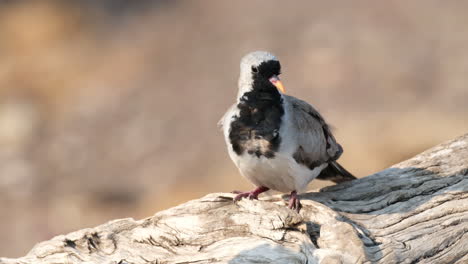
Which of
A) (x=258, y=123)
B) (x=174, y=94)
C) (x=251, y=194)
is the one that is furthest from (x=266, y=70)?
(x=174, y=94)

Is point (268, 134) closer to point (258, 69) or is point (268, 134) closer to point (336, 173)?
point (258, 69)

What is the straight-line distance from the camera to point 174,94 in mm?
16312

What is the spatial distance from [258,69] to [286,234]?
1584 millimetres

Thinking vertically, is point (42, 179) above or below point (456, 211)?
above

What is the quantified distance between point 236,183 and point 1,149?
4.94 meters

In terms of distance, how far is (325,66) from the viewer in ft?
52.6

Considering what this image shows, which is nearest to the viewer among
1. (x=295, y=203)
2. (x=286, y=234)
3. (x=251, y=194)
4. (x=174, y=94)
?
(x=286, y=234)

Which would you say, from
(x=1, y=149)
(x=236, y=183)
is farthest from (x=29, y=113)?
(x=236, y=183)

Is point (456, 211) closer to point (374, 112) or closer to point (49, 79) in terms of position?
point (374, 112)

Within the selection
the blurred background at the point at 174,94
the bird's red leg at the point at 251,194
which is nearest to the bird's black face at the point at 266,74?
the bird's red leg at the point at 251,194

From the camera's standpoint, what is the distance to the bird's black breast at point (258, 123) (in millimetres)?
7938

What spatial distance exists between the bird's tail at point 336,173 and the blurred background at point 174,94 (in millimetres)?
4212

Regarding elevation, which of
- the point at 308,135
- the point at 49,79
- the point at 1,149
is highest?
the point at 49,79

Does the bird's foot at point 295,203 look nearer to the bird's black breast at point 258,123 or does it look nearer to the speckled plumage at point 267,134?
the speckled plumage at point 267,134
